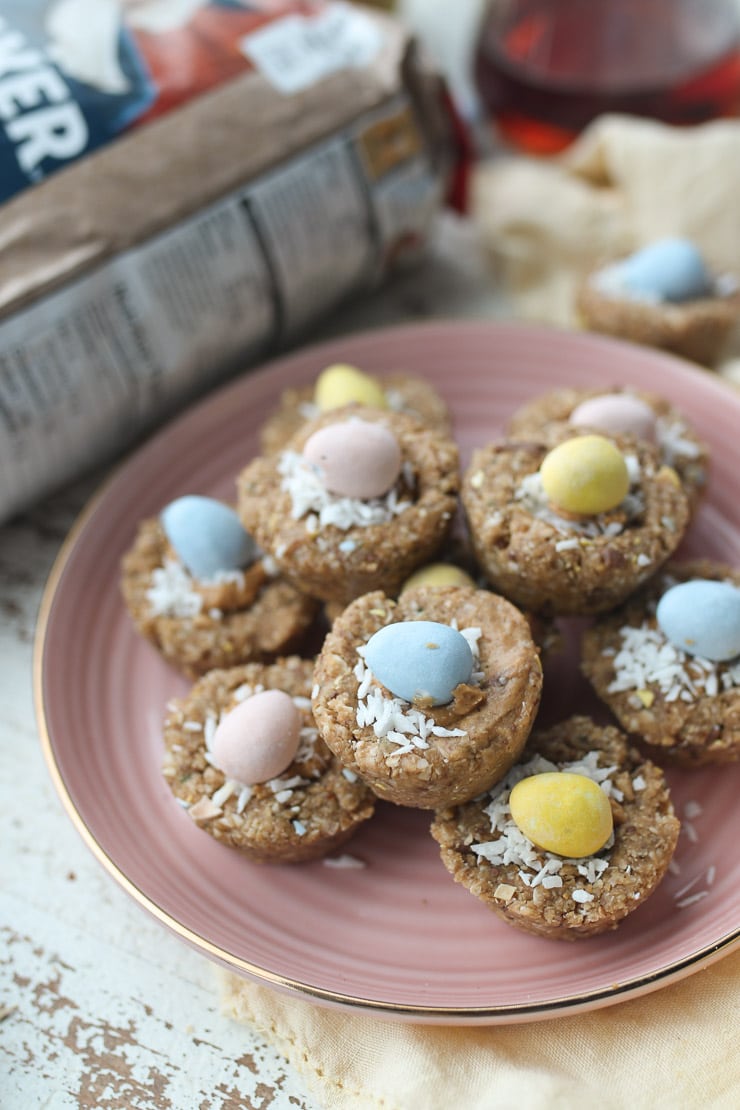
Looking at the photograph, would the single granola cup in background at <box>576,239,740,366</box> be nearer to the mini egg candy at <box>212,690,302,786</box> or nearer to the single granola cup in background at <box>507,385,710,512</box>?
the single granola cup in background at <box>507,385,710,512</box>

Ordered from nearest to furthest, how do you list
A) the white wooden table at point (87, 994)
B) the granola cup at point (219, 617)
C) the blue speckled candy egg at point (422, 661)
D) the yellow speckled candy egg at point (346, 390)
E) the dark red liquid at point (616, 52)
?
the blue speckled candy egg at point (422, 661) < the white wooden table at point (87, 994) < the granola cup at point (219, 617) < the yellow speckled candy egg at point (346, 390) < the dark red liquid at point (616, 52)

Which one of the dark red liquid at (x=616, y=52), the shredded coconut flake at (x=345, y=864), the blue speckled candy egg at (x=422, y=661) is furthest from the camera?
the dark red liquid at (x=616, y=52)

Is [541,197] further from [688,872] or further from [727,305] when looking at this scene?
[688,872]

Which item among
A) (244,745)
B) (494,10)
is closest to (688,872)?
(244,745)

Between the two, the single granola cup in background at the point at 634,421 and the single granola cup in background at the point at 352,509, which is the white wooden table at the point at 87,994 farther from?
the single granola cup in background at the point at 634,421

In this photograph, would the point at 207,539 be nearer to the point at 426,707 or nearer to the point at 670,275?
the point at 426,707

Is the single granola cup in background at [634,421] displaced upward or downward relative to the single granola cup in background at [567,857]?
upward

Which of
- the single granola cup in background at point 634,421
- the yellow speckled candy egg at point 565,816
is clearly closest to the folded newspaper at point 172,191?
the single granola cup in background at point 634,421

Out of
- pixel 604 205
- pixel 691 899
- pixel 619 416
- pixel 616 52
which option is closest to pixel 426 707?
pixel 691 899
